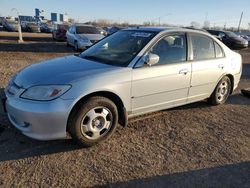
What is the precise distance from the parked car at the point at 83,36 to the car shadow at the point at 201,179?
1105 cm

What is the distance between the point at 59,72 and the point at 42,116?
2.40 feet

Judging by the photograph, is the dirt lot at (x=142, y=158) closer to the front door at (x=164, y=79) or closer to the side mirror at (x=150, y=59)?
the front door at (x=164, y=79)

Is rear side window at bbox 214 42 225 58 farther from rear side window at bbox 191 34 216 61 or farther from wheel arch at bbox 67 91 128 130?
wheel arch at bbox 67 91 128 130

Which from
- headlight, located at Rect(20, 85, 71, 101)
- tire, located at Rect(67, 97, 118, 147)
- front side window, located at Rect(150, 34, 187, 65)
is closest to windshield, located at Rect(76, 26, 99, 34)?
front side window, located at Rect(150, 34, 187, 65)

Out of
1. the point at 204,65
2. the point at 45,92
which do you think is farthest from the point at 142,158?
the point at 204,65

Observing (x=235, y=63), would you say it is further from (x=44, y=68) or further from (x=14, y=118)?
(x=14, y=118)

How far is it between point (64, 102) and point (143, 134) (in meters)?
1.48

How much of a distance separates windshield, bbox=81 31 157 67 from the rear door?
0.99 meters

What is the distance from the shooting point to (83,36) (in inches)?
563

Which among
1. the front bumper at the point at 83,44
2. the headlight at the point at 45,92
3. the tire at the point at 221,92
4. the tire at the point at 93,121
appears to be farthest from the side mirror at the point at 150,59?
the front bumper at the point at 83,44

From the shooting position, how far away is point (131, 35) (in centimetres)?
485

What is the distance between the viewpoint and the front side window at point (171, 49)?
14.6 ft

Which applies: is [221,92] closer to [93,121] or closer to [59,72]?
[93,121]

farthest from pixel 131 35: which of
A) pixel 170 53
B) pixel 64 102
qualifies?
pixel 64 102
